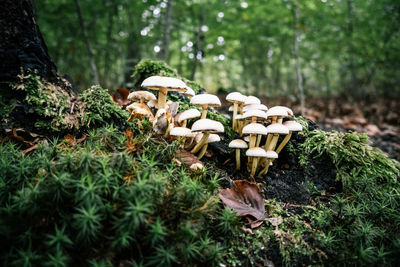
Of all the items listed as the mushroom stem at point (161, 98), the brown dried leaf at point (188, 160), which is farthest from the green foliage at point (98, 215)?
the mushroom stem at point (161, 98)

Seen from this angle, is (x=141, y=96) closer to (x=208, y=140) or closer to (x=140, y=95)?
(x=140, y=95)

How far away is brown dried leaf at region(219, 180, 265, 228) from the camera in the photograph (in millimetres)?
1810

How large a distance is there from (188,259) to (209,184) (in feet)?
1.91

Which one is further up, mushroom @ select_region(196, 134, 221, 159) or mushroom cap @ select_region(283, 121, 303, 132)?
mushroom cap @ select_region(283, 121, 303, 132)

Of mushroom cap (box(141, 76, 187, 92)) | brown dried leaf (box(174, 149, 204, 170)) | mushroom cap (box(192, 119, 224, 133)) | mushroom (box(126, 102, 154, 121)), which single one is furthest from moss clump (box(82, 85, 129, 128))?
mushroom cap (box(192, 119, 224, 133))

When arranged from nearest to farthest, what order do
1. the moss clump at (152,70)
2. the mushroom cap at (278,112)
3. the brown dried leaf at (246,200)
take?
the brown dried leaf at (246,200), the mushroom cap at (278,112), the moss clump at (152,70)

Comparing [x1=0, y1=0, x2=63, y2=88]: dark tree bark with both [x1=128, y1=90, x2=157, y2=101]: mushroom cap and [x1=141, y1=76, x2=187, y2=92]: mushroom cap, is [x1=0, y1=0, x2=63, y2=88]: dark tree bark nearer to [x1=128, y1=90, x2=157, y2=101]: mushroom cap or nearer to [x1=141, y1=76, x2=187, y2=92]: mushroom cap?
[x1=128, y1=90, x2=157, y2=101]: mushroom cap

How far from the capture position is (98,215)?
1.27m

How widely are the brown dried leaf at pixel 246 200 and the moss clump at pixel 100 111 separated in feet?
4.66

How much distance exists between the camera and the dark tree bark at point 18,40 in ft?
6.86

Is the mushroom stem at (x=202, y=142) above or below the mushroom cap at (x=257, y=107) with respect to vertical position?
below

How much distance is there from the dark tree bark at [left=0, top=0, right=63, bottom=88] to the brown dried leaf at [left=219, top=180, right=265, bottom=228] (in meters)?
2.29

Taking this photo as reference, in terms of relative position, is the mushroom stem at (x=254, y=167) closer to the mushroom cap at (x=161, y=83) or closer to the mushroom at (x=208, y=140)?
the mushroom at (x=208, y=140)

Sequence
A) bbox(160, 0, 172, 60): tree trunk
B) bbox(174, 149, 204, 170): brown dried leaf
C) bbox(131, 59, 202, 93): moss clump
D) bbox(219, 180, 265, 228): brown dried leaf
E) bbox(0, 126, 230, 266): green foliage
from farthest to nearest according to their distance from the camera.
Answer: bbox(160, 0, 172, 60): tree trunk, bbox(131, 59, 202, 93): moss clump, bbox(174, 149, 204, 170): brown dried leaf, bbox(219, 180, 265, 228): brown dried leaf, bbox(0, 126, 230, 266): green foliage
